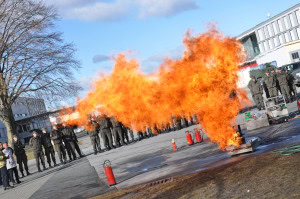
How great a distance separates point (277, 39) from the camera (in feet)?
213

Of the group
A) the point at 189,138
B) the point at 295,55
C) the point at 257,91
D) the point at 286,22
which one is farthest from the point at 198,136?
the point at 286,22

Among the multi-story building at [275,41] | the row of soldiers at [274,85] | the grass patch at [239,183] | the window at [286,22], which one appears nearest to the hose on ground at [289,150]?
the grass patch at [239,183]

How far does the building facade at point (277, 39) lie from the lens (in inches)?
1994

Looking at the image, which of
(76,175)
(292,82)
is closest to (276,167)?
(76,175)

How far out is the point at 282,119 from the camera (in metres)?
14.8

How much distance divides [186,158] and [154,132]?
42.0 feet

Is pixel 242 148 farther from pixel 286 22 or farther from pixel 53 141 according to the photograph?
pixel 286 22

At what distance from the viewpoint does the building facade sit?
50656mm

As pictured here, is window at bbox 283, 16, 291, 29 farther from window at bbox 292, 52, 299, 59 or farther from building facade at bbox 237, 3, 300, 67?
window at bbox 292, 52, 299, 59

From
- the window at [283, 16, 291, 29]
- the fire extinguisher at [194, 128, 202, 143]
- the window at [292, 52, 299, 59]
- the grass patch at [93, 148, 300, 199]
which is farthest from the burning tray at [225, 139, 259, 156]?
the window at [283, 16, 291, 29]

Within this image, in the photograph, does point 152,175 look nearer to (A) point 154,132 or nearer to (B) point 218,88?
(B) point 218,88

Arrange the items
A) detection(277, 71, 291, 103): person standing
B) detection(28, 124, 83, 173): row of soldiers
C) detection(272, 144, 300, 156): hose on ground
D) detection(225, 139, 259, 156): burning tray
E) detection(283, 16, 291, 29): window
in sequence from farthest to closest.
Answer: detection(283, 16, 291, 29): window < detection(277, 71, 291, 103): person standing < detection(28, 124, 83, 173): row of soldiers < detection(225, 139, 259, 156): burning tray < detection(272, 144, 300, 156): hose on ground

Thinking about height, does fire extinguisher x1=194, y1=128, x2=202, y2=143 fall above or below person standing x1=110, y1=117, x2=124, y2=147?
below

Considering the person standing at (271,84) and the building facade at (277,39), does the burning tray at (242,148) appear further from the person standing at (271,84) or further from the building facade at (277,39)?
the building facade at (277,39)
